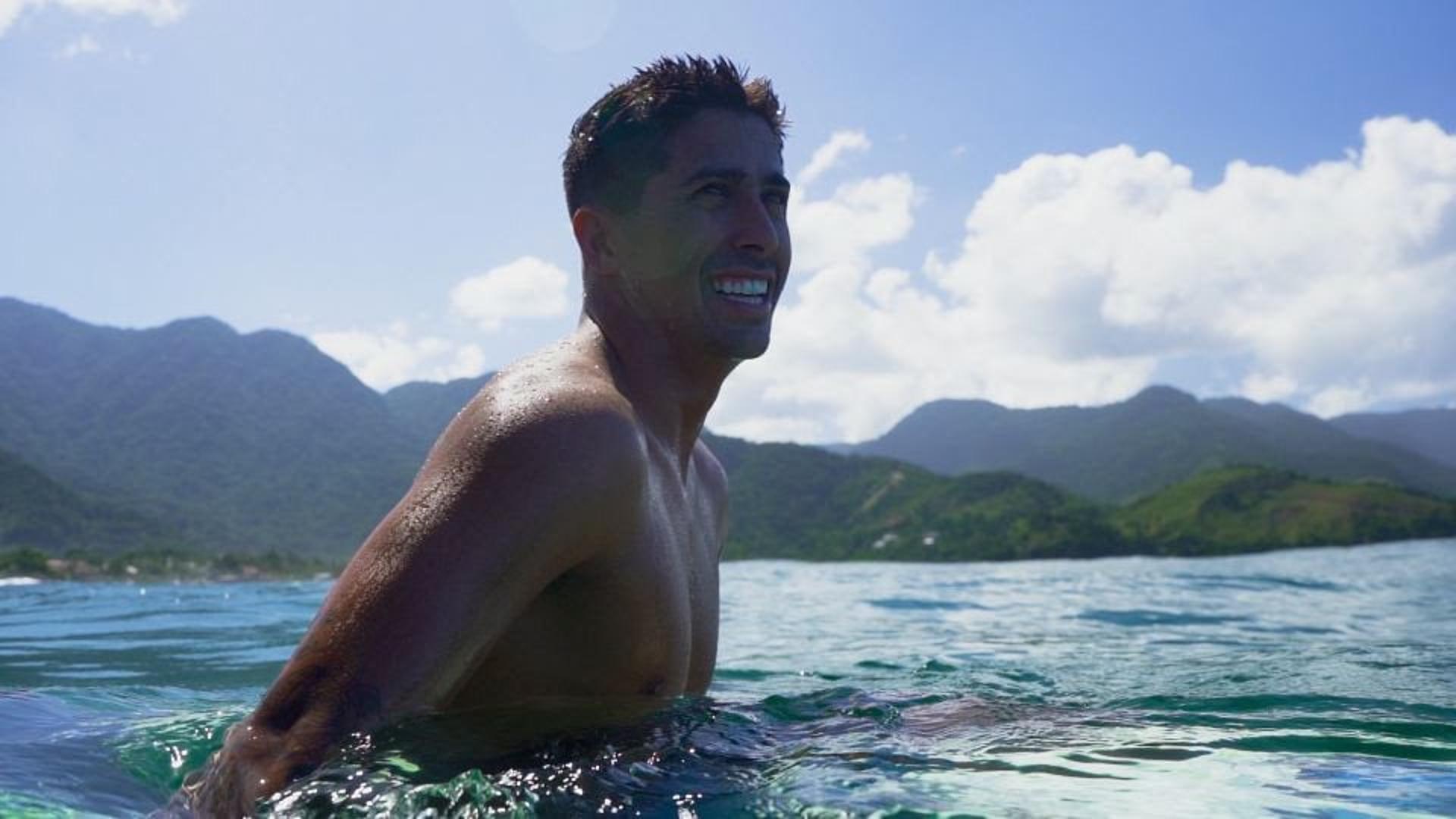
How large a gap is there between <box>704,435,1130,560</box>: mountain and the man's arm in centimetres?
5895

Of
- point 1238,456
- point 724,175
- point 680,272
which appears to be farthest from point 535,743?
point 1238,456

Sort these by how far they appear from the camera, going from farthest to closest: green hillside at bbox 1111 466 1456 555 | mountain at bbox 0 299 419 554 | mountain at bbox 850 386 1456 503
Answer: mountain at bbox 850 386 1456 503 → mountain at bbox 0 299 419 554 → green hillside at bbox 1111 466 1456 555

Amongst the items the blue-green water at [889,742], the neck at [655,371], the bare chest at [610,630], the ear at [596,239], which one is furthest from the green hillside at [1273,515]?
the bare chest at [610,630]

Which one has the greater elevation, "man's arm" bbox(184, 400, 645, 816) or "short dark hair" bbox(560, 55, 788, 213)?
"short dark hair" bbox(560, 55, 788, 213)

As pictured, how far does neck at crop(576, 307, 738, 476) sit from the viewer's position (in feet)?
10.4

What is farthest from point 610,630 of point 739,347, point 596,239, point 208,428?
point 208,428

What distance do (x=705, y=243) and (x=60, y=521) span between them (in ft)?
180

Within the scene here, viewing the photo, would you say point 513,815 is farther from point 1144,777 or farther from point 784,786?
point 1144,777

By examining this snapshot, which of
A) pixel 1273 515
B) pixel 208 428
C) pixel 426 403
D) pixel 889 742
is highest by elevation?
pixel 426 403

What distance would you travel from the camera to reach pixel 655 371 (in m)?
3.23

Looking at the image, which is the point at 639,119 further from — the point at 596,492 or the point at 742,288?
the point at 596,492

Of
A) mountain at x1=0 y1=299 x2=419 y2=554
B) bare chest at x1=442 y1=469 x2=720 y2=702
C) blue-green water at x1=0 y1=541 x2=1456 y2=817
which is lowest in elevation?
blue-green water at x1=0 y1=541 x2=1456 y2=817

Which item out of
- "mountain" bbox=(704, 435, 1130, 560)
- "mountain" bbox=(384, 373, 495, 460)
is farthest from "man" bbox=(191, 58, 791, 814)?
"mountain" bbox=(384, 373, 495, 460)

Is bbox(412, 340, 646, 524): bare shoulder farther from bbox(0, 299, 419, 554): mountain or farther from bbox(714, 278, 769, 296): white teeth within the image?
bbox(0, 299, 419, 554): mountain
